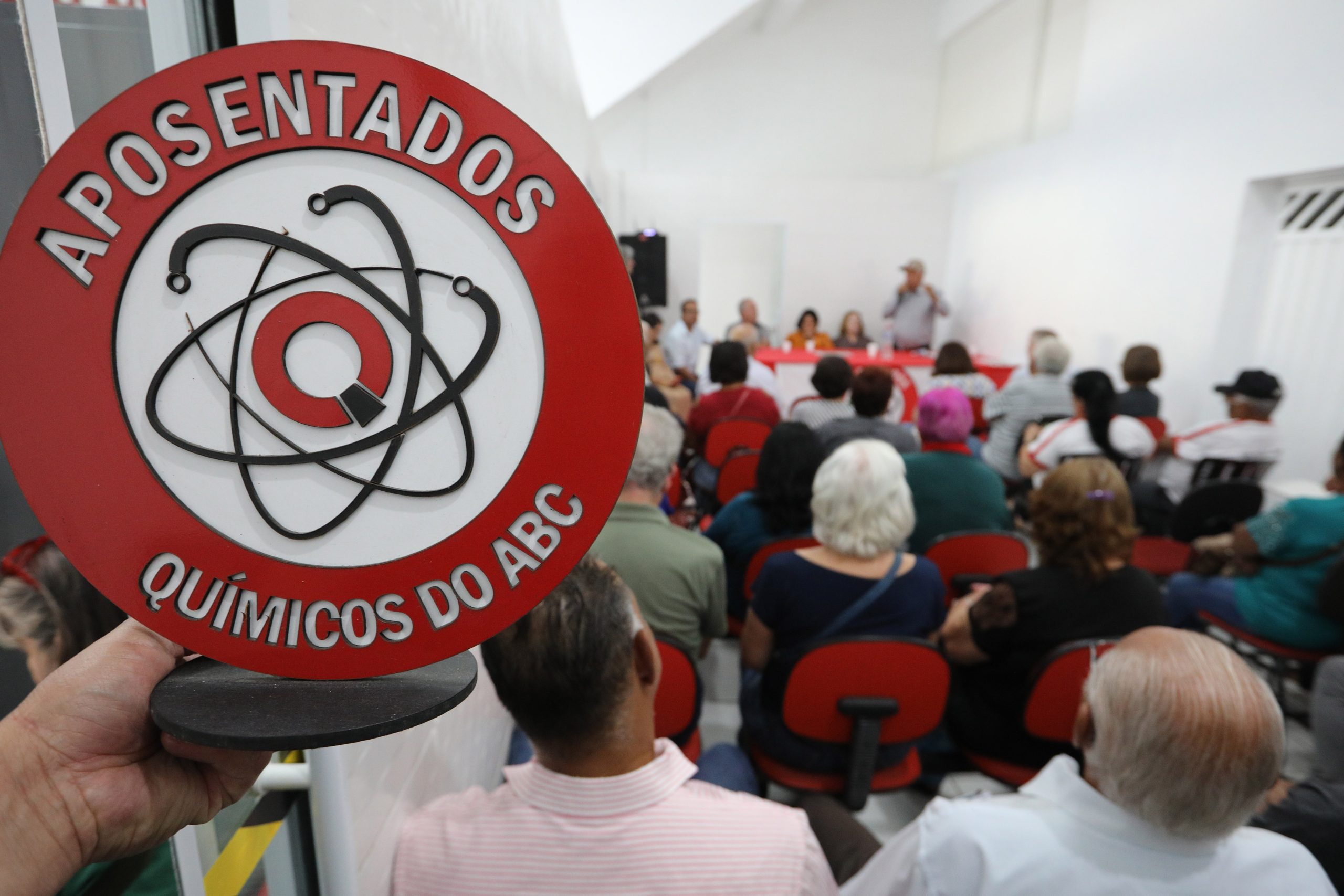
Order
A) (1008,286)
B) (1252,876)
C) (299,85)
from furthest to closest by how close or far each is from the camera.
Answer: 1. (1008,286)
2. (1252,876)
3. (299,85)

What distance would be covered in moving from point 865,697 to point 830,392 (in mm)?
1838

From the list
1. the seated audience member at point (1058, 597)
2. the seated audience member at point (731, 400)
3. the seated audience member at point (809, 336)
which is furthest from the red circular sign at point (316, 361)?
the seated audience member at point (809, 336)

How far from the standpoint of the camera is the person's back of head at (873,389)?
2.77 metres

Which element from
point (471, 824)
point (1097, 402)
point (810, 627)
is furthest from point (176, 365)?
point (1097, 402)

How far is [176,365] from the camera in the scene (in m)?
0.42

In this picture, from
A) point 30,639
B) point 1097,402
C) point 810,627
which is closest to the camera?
point 30,639

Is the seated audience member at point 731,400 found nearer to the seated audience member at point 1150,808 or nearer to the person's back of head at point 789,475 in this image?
the person's back of head at point 789,475

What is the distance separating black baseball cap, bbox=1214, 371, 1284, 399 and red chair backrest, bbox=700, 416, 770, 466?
216cm

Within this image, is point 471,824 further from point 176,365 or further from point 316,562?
point 176,365

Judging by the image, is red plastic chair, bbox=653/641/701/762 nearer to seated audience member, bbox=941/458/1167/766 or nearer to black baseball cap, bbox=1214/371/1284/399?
seated audience member, bbox=941/458/1167/766

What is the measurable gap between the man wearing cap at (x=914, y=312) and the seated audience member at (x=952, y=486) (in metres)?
5.94

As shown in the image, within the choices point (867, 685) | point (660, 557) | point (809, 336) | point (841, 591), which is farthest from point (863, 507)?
point (809, 336)

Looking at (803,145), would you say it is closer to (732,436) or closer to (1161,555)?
(732,436)

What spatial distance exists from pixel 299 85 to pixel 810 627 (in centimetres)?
160
